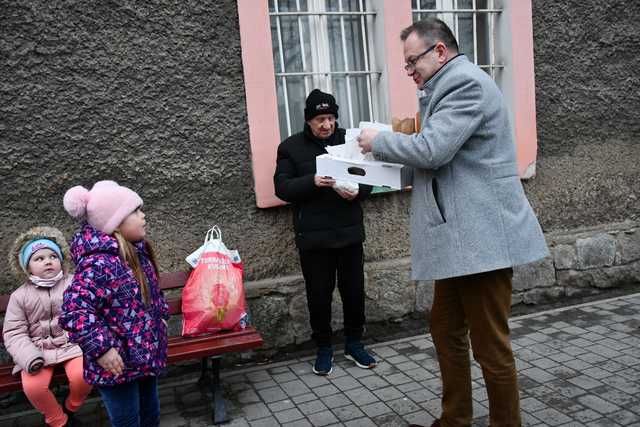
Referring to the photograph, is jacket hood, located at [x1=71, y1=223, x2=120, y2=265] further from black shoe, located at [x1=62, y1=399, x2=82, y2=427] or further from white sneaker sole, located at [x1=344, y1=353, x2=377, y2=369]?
white sneaker sole, located at [x1=344, y1=353, x2=377, y2=369]

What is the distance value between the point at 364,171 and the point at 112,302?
1211 millimetres

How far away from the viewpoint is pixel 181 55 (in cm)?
384

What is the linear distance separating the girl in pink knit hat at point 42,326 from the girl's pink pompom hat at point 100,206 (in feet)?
3.03

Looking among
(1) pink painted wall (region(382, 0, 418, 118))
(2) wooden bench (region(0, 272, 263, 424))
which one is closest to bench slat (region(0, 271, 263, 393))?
(2) wooden bench (region(0, 272, 263, 424))

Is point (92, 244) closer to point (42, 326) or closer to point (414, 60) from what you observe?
point (42, 326)

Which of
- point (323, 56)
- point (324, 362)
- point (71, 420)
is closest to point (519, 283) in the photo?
point (324, 362)

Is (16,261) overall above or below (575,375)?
above

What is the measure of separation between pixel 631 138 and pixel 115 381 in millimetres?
4583

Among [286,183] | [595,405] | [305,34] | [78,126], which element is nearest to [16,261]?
[78,126]

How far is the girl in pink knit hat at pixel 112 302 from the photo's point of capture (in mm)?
2262

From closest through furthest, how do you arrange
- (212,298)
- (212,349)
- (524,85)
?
(212,349) < (212,298) < (524,85)

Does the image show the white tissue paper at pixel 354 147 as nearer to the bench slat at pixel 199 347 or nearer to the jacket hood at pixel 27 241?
the bench slat at pixel 199 347

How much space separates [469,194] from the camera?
2.44 meters

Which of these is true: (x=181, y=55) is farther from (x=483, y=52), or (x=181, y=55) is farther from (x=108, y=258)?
(x=483, y=52)
